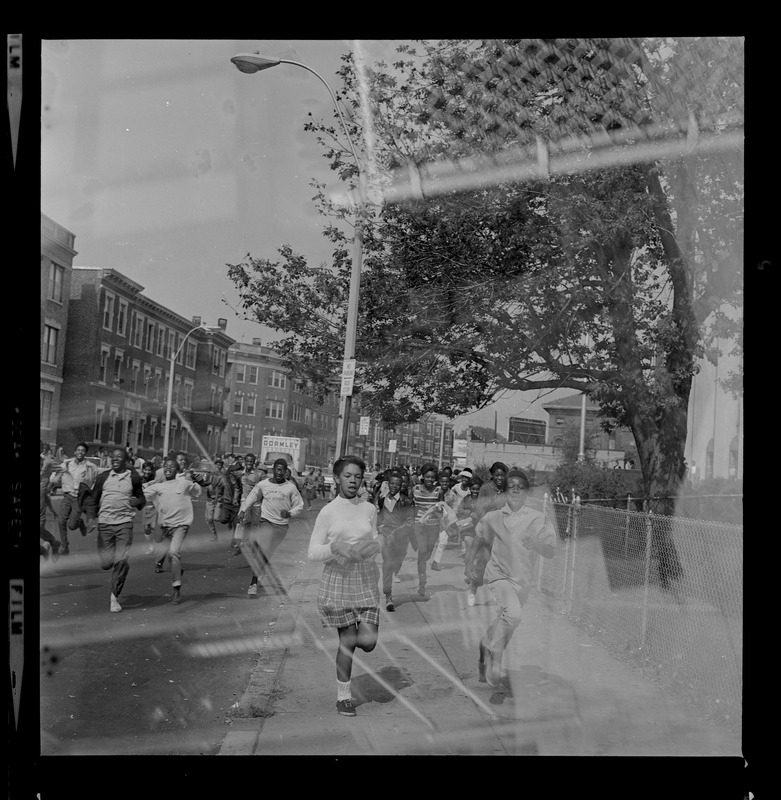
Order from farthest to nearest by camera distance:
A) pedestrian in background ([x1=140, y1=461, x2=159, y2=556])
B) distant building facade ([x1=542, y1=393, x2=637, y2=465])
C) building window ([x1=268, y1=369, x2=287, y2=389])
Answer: pedestrian in background ([x1=140, y1=461, x2=159, y2=556]) < building window ([x1=268, y1=369, x2=287, y2=389]) < distant building facade ([x1=542, y1=393, x2=637, y2=465])

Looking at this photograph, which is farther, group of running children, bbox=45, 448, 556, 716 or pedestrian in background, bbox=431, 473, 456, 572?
pedestrian in background, bbox=431, 473, 456, 572

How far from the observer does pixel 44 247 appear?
3676mm

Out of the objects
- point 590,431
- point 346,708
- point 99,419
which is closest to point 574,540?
point 590,431

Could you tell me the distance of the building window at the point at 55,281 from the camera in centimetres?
389

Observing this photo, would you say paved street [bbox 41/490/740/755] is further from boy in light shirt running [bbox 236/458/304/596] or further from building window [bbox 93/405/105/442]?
building window [bbox 93/405/105/442]

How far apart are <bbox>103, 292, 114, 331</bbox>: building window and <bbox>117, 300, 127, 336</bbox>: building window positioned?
0.18 ft

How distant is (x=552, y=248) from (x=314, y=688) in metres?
4.32

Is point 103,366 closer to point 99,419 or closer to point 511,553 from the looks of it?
point 99,419

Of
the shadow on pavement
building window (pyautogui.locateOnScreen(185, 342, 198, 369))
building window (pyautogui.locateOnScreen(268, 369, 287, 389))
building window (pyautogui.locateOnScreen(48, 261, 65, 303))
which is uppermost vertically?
building window (pyautogui.locateOnScreen(48, 261, 65, 303))

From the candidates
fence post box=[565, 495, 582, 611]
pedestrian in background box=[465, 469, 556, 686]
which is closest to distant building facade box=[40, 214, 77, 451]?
pedestrian in background box=[465, 469, 556, 686]

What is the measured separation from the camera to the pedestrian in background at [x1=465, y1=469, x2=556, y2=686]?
6.39 metres

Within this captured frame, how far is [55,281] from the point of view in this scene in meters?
4.29
